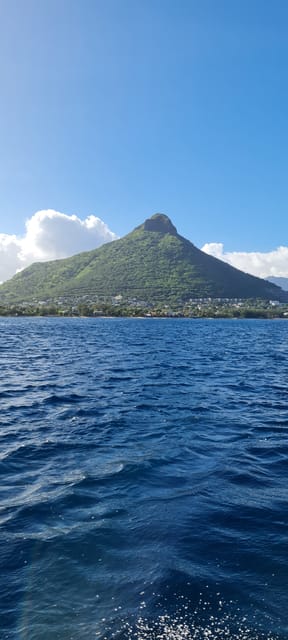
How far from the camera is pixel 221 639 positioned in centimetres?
658

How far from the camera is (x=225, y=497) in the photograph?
1205 centimetres

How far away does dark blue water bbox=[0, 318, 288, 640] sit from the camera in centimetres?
714

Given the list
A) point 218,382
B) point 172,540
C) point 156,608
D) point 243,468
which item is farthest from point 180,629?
point 218,382

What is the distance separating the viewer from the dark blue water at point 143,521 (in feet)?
23.4

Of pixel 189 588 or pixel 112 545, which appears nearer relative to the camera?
pixel 189 588

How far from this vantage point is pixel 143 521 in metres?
10.5

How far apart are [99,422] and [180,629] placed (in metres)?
13.7

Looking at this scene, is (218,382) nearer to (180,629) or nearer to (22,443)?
(22,443)

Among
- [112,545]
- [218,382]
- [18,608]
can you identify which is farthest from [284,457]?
[218,382]

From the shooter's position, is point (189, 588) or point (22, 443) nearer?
point (189, 588)

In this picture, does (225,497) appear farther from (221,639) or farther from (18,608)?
(18,608)

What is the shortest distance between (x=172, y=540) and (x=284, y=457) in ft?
25.8

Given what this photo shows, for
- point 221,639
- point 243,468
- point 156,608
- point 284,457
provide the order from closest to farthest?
point 221,639 → point 156,608 → point 243,468 → point 284,457

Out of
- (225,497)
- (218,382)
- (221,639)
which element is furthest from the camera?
(218,382)
